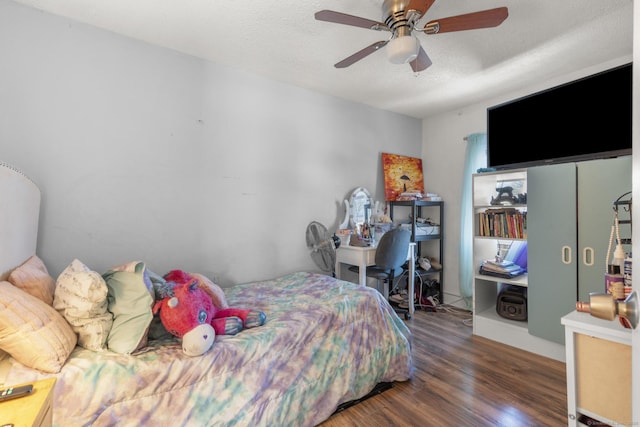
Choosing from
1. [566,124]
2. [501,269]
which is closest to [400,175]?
[501,269]

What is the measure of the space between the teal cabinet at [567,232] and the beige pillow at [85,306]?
2946 millimetres

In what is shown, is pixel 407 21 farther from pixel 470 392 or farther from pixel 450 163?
pixel 450 163

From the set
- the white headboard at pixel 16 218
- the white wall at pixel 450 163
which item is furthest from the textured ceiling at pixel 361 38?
the white headboard at pixel 16 218

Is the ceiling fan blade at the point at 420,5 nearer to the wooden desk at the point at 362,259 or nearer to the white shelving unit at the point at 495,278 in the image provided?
the white shelving unit at the point at 495,278

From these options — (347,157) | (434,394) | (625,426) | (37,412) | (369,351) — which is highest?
(347,157)

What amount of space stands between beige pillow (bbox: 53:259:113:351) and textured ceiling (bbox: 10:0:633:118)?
163 centimetres

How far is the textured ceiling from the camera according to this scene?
1.81 metres

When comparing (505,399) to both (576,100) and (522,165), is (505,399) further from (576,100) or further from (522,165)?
(576,100)

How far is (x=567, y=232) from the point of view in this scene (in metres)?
2.27

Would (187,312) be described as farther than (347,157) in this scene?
No

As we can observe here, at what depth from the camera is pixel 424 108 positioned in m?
3.64

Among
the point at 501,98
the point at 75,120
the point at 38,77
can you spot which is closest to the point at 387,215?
the point at 501,98

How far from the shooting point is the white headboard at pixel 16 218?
52.4 inches

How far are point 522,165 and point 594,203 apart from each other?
0.66m
